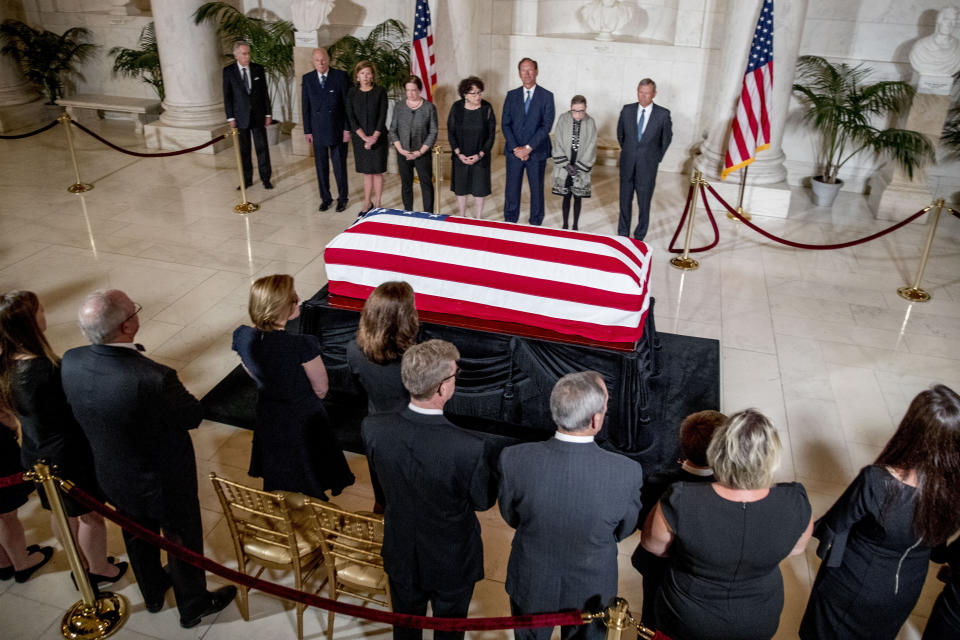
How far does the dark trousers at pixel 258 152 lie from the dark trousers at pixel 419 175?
181 centimetres

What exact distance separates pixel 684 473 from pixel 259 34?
8953 millimetres

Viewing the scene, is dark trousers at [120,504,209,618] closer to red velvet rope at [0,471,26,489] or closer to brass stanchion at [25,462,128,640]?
brass stanchion at [25,462,128,640]

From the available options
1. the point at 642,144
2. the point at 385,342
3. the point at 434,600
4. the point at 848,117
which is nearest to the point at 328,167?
the point at 642,144

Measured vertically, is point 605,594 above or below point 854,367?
above

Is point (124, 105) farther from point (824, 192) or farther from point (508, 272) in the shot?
point (824, 192)

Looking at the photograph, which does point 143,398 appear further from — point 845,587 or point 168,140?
point 168,140

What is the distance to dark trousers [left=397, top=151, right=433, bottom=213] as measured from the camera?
7.28 meters

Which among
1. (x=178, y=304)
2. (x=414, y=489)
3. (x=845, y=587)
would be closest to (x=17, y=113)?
(x=178, y=304)

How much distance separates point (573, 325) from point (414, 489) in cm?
204

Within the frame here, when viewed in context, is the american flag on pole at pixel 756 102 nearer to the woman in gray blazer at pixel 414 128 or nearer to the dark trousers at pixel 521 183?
the dark trousers at pixel 521 183

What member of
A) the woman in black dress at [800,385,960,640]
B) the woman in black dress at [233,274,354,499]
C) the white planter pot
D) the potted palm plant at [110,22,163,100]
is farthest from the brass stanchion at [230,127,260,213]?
the woman in black dress at [800,385,960,640]

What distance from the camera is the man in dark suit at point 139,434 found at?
2.81 m

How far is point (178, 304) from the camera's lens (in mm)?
6113

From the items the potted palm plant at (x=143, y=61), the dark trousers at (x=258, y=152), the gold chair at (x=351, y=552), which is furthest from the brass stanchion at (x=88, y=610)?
the potted palm plant at (x=143, y=61)
